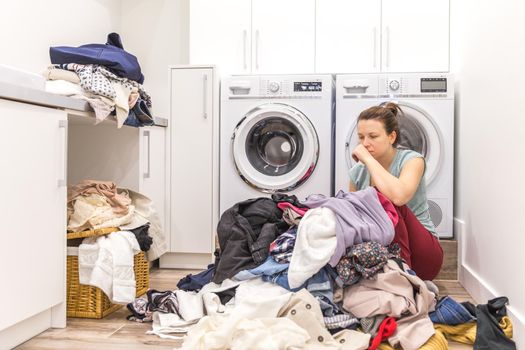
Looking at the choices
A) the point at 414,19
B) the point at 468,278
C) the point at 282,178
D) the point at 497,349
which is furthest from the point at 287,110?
the point at 497,349

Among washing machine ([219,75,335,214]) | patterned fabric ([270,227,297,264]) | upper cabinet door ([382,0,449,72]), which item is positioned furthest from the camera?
upper cabinet door ([382,0,449,72])

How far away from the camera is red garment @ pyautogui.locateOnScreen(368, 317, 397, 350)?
5.14ft

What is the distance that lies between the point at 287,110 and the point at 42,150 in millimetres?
1441

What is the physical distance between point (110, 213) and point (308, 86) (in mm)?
1348

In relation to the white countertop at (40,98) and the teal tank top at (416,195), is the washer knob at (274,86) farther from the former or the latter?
the white countertop at (40,98)

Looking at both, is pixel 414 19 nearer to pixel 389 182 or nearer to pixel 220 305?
pixel 389 182

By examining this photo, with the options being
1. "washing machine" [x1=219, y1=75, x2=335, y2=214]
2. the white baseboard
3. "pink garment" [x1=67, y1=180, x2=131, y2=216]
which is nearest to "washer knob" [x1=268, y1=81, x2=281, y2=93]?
"washing machine" [x1=219, y1=75, x2=335, y2=214]

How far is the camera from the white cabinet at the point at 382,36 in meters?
2.97

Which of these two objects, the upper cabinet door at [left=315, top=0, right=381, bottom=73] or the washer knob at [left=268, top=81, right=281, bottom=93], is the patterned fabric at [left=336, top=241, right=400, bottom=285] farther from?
the upper cabinet door at [left=315, top=0, right=381, bottom=73]

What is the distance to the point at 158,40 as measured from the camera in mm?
3479

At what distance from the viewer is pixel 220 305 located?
1841mm

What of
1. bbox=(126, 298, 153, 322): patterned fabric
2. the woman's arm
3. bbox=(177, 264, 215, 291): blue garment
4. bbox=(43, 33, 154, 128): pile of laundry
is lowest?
bbox=(126, 298, 153, 322): patterned fabric

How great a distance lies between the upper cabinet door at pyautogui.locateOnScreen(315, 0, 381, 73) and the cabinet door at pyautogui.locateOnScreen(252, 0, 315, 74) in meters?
0.06

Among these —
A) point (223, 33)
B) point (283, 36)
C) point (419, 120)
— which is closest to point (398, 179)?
point (419, 120)
